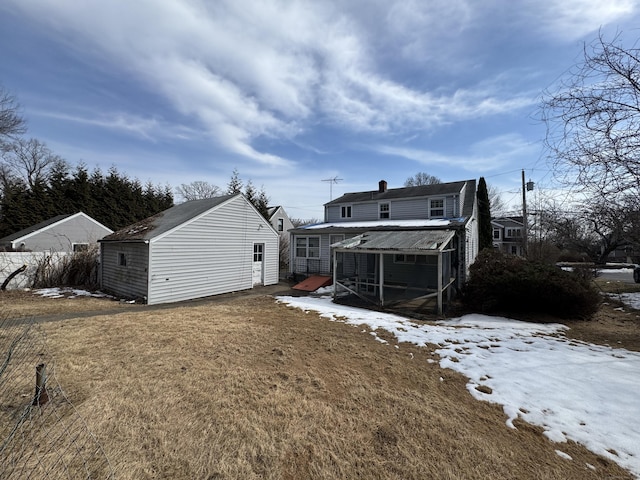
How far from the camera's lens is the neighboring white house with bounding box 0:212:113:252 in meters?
18.3

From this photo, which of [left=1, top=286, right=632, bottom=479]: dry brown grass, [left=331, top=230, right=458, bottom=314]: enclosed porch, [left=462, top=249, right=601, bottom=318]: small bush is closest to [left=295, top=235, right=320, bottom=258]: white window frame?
[left=331, top=230, right=458, bottom=314]: enclosed porch

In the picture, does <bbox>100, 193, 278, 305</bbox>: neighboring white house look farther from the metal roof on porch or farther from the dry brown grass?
the metal roof on porch

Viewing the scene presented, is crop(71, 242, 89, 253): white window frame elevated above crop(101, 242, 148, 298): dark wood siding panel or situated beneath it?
Result: elevated above

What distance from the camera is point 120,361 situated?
4820 mm

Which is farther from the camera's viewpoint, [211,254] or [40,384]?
[211,254]

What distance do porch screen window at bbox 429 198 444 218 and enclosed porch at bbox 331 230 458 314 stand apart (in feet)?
13.5

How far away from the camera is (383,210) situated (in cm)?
1905

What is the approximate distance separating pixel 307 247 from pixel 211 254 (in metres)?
6.29

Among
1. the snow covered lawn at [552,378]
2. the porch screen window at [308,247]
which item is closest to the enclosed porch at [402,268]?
the porch screen window at [308,247]

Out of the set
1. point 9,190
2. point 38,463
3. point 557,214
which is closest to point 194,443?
point 38,463

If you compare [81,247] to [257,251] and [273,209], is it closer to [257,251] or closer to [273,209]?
[257,251]

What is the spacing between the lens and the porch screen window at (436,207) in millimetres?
16906

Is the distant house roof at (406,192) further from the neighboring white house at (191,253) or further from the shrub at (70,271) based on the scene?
the shrub at (70,271)

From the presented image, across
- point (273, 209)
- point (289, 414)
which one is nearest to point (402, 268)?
point (289, 414)
